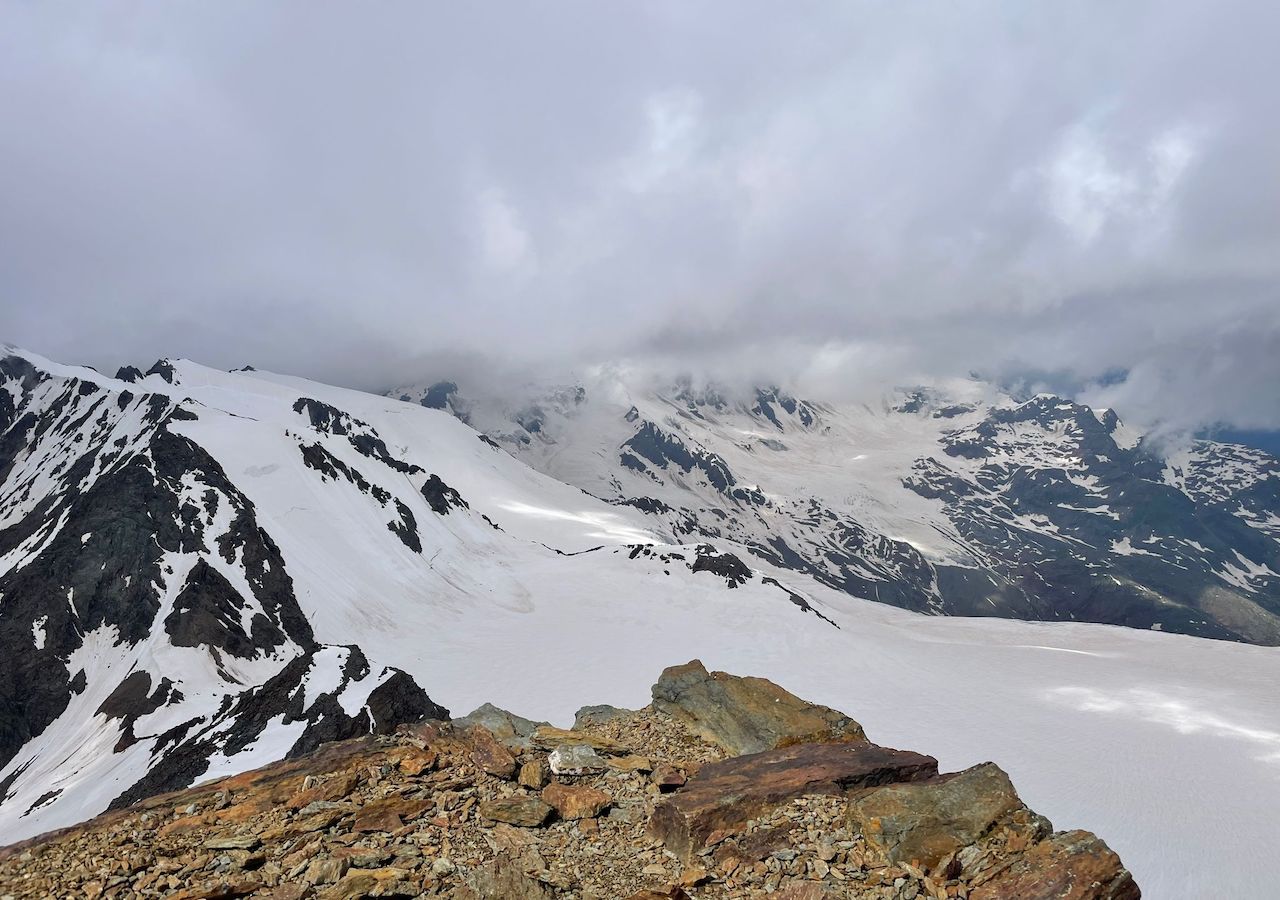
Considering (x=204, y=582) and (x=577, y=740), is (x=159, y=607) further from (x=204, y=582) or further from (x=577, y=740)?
(x=577, y=740)

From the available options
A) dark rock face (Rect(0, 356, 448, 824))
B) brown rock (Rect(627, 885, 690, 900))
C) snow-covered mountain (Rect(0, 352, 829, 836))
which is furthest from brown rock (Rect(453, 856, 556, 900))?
snow-covered mountain (Rect(0, 352, 829, 836))

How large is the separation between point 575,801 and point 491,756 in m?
2.48

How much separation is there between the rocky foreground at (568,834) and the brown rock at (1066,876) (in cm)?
3

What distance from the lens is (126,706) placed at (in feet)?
191

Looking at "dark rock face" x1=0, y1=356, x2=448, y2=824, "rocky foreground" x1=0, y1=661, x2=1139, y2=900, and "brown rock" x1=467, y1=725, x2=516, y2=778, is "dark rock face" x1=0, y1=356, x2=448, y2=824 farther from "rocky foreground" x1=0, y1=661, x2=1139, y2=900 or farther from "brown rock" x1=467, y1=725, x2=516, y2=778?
"rocky foreground" x1=0, y1=661, x2=1139, y2=900

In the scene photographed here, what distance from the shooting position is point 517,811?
12961 millimetres

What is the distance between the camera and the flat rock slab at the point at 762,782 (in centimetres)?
1261

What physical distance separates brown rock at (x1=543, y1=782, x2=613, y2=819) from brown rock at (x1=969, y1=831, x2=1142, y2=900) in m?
7.01

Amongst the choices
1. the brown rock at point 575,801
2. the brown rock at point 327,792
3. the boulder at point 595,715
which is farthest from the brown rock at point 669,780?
the brown rock at point 327,792

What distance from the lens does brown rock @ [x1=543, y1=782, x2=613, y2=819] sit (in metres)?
13.5

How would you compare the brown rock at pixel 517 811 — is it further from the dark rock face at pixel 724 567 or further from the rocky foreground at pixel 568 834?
the dark rock face at pixel 724 567

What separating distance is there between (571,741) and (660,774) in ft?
10.5

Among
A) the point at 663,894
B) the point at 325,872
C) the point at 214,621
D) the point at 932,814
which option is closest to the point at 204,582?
the point at 214,621

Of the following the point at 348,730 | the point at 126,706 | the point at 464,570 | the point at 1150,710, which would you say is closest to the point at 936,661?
the point at 1150,710
